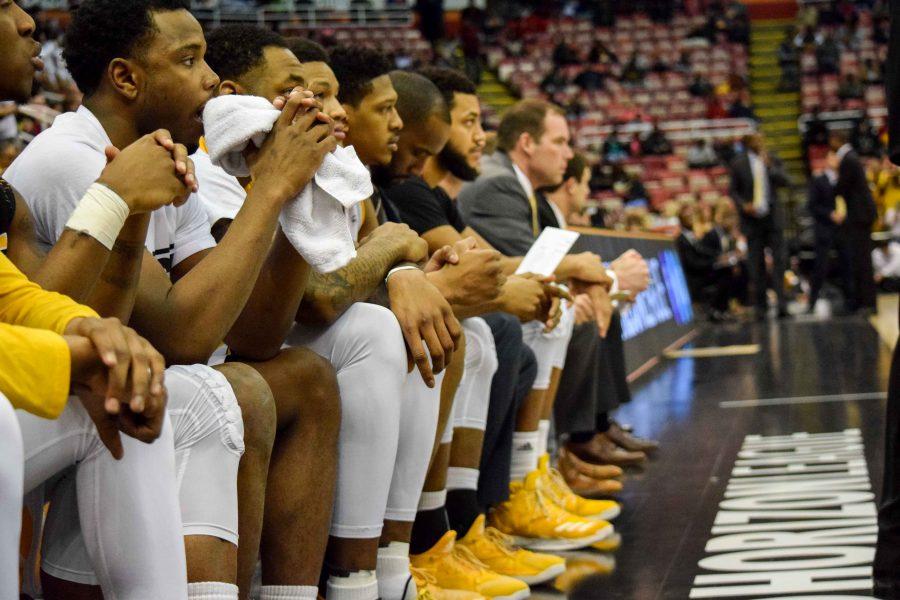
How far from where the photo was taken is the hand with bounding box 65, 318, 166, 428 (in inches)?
54.7

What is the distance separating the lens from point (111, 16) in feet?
6.79

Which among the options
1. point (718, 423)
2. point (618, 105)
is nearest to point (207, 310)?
point (718, 423)

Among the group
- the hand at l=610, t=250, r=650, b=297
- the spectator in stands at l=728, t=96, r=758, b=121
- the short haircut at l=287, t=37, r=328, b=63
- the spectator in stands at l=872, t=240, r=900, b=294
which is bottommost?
the spectator in stands at l=872, t=240, r=900, b=294

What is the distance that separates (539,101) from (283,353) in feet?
9.24

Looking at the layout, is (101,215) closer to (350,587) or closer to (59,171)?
(59,171)

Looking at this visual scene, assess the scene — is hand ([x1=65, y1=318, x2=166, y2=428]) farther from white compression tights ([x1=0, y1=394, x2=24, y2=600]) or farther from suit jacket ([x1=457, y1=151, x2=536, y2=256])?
suit jacket ([x1=457, y1=151, x2=536, y2=256])

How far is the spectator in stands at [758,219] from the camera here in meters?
11.7

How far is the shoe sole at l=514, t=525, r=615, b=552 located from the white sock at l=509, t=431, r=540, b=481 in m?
0.19

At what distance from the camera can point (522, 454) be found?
11.3 ft

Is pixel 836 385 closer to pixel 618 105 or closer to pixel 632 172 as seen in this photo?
pixel 632 172

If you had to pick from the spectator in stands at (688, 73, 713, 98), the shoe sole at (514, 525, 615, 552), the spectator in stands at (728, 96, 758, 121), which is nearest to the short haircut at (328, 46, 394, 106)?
the shoe sole at (514, 525, 615, 552)

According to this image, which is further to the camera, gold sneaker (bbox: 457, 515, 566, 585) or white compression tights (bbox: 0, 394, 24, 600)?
gold sneaker (bbox: 457, 515, 566, 585)

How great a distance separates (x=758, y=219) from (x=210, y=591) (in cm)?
1070

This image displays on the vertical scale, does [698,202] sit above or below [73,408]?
below
